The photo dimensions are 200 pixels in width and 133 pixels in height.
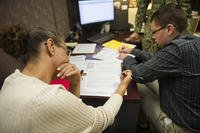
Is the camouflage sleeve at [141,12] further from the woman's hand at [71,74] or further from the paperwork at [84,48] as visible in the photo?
the woman's hand at [71,74]

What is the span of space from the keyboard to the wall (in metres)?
0.30

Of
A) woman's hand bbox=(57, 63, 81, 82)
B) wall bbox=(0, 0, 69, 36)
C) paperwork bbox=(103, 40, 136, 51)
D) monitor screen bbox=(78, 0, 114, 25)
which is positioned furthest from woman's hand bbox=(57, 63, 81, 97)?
monitor screen bbox=(78, 0, 114, 25)

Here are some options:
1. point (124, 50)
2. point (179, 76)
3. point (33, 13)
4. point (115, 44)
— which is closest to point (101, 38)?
point (115, 44)

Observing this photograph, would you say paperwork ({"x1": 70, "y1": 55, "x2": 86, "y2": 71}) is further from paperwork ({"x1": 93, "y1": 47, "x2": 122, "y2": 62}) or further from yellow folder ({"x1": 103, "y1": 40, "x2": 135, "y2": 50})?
yellow folder ({"x1": 103, "y1": 40, "x2": 135, "y2": 50})

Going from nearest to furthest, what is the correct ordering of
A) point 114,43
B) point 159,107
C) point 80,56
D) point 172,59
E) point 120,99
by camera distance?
point 120,99 < point 172,59 < point 159,107 < point 80,56 < point 114,43

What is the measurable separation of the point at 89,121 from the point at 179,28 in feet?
2.76

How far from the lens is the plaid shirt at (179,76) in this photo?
4.29 feet

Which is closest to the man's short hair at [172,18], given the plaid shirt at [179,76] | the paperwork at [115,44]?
the plaid shirt at [179,76]

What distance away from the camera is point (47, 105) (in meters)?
0.86

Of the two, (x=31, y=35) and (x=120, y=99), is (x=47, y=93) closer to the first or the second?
(x=31, y=35)

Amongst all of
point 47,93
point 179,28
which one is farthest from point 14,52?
point 179,28

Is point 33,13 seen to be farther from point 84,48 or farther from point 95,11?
point 95,11

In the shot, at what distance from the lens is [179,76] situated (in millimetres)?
1366

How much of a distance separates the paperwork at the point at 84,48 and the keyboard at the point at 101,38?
0.10m
